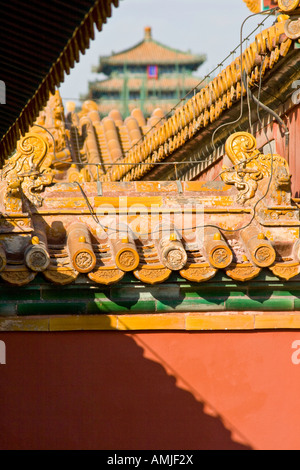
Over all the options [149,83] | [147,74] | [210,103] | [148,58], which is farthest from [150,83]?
[210,103]

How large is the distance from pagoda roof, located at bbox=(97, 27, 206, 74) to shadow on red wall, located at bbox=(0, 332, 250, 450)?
193 ft

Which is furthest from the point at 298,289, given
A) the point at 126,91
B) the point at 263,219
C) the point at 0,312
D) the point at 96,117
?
the point at 126,91

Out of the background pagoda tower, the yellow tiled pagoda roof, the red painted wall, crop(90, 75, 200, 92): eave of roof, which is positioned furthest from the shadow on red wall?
crop(90, 75, 200, 92): eave of roof

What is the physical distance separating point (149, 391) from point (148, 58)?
6081cm

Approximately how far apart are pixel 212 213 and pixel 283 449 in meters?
2.38

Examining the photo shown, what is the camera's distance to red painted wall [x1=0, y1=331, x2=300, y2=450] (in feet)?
28.0

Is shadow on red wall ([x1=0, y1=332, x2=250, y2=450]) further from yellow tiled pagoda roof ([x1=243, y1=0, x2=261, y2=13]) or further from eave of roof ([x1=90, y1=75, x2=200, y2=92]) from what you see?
eave of roof ([x1=90, y1=75, x2=200, y2=92])

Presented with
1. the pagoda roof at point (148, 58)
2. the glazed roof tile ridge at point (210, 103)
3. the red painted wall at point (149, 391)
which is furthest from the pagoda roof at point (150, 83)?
the red painted wall at point (149, 391)

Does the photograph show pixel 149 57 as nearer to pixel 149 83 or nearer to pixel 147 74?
pixel 147 74

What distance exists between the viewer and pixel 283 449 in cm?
868

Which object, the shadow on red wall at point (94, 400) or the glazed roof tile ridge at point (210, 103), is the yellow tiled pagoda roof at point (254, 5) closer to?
the glazed roof tile ridge at point (210, 103)
